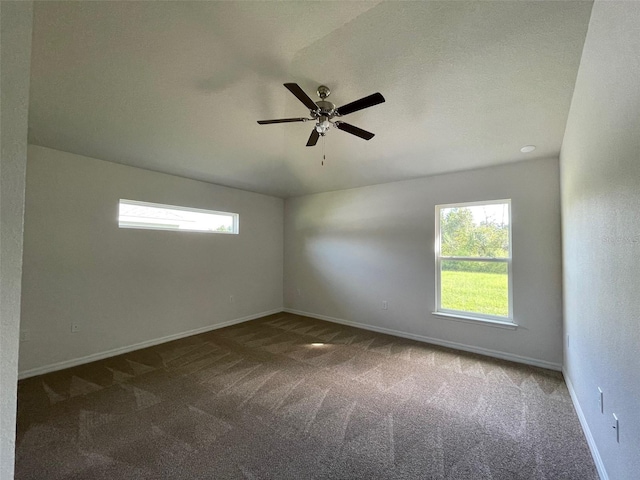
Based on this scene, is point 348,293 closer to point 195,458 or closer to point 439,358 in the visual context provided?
point 439,358

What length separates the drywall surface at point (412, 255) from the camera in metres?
3.12

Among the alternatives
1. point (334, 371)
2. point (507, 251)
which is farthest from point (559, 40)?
point (334, 371)

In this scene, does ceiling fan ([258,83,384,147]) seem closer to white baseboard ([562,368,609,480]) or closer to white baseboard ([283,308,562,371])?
white baseboard ([562,368,609,480])

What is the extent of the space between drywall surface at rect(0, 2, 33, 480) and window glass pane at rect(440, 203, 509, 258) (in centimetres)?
412

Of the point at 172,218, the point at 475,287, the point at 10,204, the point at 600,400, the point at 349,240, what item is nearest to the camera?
the point at 10,204

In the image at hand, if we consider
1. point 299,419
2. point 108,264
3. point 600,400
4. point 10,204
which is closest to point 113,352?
point 108,264

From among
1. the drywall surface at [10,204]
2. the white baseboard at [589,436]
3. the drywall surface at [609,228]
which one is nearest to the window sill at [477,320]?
the white baseboard at [589,436]

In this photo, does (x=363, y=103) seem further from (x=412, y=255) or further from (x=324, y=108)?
(x=412, y=255)

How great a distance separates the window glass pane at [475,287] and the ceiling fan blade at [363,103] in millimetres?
2780

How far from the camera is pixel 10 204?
0.69 m

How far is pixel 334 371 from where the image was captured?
2.96 m

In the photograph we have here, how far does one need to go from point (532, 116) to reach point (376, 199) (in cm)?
232

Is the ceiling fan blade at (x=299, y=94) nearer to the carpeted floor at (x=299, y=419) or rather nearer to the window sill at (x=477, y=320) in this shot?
the carpeted floor at (x=299, y=419)

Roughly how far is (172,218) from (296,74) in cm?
298
